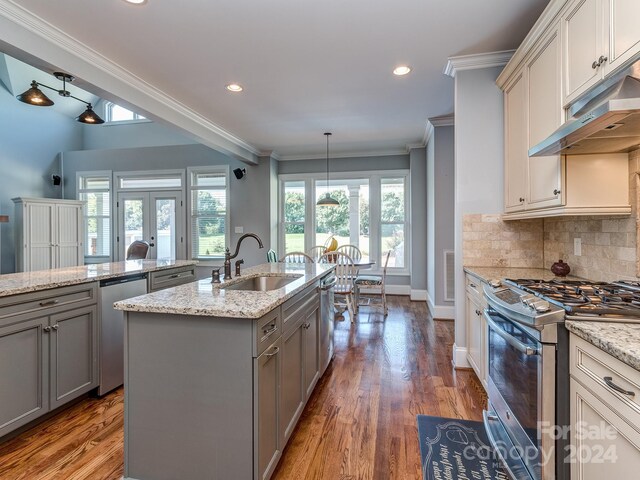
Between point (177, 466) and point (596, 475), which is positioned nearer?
point (596, 475)

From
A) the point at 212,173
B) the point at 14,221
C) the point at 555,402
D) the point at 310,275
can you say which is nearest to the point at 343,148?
the point at 212,173

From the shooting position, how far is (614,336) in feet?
3.37

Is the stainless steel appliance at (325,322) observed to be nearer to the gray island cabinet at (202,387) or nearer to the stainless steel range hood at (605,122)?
the gray island cabinet at (202,387)

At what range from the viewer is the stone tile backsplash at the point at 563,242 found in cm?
175

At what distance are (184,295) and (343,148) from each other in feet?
16.4

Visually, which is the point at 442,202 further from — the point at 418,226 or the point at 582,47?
the point at 582,47

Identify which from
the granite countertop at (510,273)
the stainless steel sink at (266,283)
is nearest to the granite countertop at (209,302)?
the stainless steel sink at (266,283)

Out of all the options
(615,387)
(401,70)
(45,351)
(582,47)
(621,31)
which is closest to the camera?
(615,387)

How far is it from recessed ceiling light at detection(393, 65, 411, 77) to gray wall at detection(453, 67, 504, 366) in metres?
0.46

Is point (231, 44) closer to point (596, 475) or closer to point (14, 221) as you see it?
point (596, 475)

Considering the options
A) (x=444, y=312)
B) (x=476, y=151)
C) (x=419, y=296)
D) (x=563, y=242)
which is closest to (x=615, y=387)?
(x=563, y=242)

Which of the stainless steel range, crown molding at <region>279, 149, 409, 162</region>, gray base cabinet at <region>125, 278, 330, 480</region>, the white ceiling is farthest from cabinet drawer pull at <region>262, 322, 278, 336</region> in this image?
crown molding at <region>279, 149, 409, 162</region>

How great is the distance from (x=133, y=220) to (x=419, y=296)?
19.3 feet

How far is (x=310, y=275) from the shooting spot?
7.86ft
